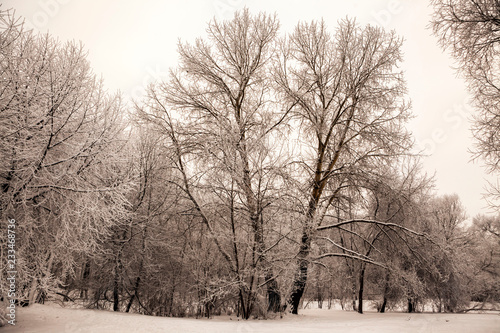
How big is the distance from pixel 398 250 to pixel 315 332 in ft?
23.1

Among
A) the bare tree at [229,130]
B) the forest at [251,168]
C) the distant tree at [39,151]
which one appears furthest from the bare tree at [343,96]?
the distant tree at [39,151]

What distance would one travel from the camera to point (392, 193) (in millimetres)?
10711

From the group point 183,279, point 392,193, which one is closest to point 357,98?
point 392,193

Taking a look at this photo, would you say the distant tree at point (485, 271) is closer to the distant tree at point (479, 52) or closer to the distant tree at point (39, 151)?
the distant tree at point (479, 52)

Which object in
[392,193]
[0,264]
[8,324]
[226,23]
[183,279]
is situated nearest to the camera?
[0,264]

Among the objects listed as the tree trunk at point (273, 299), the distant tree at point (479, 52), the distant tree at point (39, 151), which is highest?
the distant tree at point (479, 52)

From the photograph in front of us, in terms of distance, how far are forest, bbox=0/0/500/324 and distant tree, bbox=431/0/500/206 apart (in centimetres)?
5

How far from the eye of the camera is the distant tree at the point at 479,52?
22.8 feet

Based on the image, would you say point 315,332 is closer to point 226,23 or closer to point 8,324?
point 8,324

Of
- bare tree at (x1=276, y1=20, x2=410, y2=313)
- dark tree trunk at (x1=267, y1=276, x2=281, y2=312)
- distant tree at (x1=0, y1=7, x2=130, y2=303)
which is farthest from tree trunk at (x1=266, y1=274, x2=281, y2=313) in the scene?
distant tree at (x1=0, y1=7, x2=130, y2=303)

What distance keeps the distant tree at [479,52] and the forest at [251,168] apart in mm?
53

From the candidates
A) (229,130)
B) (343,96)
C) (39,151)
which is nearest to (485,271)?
(343,96)

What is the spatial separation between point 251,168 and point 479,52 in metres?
7.05

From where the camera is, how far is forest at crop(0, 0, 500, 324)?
720 cm
